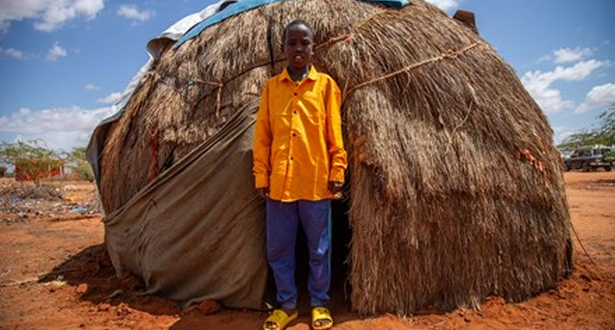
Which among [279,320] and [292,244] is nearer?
[279,320]

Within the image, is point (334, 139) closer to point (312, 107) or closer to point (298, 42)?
point (312, 107)

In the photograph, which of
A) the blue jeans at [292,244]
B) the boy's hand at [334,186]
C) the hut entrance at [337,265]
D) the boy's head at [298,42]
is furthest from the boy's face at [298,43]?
the hut entrance at [337,265]

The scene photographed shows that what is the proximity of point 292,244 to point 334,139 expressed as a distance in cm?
82

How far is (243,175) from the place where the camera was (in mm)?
3162

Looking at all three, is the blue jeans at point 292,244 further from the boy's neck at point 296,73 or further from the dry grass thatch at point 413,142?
the boy's neck at point 296,73

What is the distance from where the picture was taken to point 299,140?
2.78m

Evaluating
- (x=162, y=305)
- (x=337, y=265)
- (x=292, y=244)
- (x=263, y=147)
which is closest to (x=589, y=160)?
(x=337, y=265)

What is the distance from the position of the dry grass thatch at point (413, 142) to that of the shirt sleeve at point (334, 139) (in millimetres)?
299

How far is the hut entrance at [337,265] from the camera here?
3.36 meters

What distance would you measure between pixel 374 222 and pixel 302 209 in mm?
561

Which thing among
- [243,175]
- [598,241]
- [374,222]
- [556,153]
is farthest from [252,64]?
[598,241]

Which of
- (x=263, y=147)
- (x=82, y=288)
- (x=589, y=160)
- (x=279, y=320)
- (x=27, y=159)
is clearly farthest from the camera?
(x=589, y=160)

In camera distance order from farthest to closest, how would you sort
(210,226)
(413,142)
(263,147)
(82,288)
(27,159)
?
(27,159) < (82,288) < (210,226) < (413,142) < (263,147)

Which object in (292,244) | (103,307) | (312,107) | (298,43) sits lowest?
(103,307)
